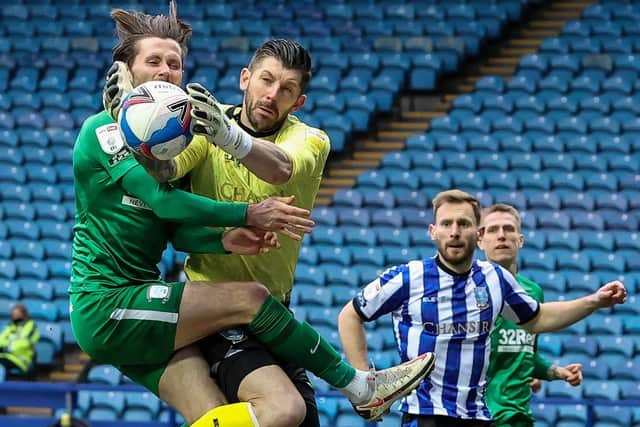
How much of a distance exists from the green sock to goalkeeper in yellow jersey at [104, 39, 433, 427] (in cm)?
1

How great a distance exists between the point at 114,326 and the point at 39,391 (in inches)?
224

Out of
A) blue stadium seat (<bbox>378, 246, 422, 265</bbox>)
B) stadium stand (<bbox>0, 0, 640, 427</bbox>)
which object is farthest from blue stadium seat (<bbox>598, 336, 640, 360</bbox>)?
blue stadium seat (<bbox>378, 246, 422, 265</bbox>)

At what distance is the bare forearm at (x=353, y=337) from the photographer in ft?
19.2

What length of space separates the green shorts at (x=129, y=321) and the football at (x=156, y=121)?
61 cm

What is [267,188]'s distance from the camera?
4.75 m

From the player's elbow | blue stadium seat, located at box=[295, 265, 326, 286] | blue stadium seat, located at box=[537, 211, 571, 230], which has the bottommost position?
the player's elbow

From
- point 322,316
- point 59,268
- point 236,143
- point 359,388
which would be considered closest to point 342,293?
point 322,316

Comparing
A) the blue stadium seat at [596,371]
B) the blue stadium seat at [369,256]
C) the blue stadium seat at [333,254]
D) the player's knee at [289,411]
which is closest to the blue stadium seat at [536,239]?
the blue stadium seat at [369,256]

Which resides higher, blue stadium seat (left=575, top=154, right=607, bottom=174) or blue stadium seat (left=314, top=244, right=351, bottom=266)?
blue stadium seat (left=575, top=154, right=607, bottom=174)

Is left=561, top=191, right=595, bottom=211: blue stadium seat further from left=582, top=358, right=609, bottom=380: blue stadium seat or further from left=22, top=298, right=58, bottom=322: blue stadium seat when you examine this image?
left=22, top=298, right=58, bottom=322: blue stadium seat

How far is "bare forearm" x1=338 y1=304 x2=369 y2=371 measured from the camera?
5844 mm

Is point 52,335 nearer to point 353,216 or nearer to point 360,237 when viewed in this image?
point 360,237

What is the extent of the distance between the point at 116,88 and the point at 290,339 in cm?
112

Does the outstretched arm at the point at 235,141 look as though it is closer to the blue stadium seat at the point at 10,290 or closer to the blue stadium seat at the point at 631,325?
the blue stadium seat at the point at 631,325
